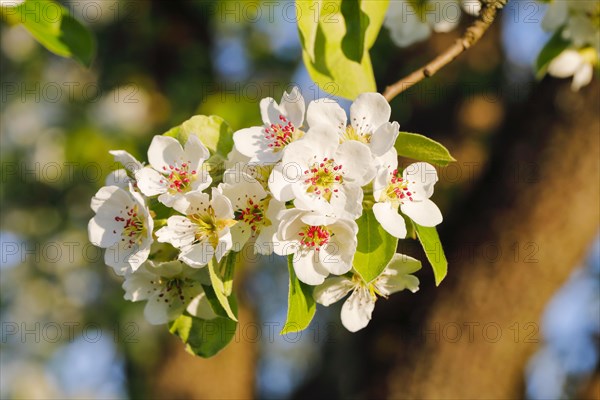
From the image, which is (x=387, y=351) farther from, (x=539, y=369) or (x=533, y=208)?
(x=539, y=369)

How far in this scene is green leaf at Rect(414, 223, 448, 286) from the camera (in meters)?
0.92

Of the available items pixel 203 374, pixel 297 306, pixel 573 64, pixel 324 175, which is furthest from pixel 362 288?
pixel 203 374

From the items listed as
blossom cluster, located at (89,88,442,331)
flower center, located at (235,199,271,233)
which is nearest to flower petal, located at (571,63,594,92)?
blossom cluster, located at (89,88,442,331)

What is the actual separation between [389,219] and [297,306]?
0.57ft

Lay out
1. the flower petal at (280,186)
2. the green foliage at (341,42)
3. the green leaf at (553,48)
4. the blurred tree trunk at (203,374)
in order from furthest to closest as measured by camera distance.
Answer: the blurred tree trunk at (203,374) < the green leaf at (553,48) < the green foliage at (341,42) < the flower petal at (280,186)

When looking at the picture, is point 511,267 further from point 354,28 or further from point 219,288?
point 219,288

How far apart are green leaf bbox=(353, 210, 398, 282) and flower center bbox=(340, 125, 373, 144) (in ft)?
0.33

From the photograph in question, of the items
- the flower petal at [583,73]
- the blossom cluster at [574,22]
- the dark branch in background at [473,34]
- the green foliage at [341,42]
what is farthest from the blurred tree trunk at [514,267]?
the green foliage at [341,42]

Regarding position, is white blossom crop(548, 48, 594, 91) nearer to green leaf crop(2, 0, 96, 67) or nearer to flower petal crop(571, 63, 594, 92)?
flower petal crop(571, 63, 594, 92)

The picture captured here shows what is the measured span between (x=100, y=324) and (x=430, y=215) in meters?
3.89

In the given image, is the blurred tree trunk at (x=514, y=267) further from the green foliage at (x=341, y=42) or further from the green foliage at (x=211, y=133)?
the green foliage at (x=211, y=133)

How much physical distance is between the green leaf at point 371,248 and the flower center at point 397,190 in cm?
4

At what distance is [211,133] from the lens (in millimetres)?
1018

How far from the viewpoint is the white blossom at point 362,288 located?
3.31ft
